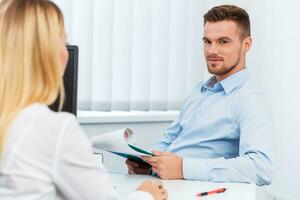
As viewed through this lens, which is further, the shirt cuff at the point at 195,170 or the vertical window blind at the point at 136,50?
the vertical window blind at the point at 136,50

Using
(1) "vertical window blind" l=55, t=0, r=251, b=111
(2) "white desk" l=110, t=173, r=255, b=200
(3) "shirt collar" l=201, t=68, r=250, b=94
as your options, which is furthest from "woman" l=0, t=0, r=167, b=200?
(1) "vertical window blind" l=55, t=0, r=251, b=111

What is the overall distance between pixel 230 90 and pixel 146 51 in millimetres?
916

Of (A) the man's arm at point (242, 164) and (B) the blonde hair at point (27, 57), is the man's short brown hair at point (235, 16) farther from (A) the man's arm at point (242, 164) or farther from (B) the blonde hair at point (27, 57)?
(B) the blonde hair at point (27, 57)

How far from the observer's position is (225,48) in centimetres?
179

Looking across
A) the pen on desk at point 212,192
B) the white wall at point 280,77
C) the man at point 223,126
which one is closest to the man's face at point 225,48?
the man at point 223,126

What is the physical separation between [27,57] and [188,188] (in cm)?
71

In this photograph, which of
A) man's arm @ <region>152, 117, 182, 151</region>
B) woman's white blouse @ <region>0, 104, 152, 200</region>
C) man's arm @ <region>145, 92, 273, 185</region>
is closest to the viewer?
woman's white blouse @ <region>0, 104, 152, 200</region>

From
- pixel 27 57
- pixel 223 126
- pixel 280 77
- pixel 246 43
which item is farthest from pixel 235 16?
pixel 27 57

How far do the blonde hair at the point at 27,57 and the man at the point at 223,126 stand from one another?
70 cm

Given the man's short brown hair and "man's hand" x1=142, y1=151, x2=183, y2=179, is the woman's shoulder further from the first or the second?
the man's short brown hair

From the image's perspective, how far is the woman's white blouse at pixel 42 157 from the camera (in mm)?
843

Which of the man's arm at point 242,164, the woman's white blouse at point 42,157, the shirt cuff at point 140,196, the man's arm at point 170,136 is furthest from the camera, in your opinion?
the man's arm at point 170,136

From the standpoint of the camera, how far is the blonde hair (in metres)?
0.88

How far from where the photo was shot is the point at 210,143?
5.59 feet
